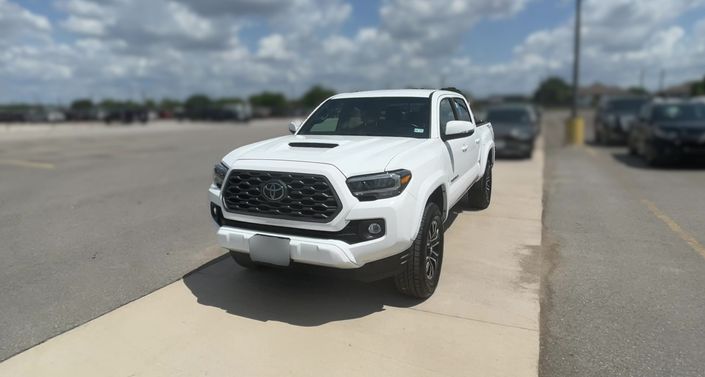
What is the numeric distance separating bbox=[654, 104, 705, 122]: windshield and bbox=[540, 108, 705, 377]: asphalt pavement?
3318 mm

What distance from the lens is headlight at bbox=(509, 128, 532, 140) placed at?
1310 centimetres

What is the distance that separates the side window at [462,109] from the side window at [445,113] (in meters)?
0.30

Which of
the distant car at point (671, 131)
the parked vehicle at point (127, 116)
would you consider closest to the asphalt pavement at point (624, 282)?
the distant car at point (671, 131)

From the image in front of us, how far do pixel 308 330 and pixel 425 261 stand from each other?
1.03 m

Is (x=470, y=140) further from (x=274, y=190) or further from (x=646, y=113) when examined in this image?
(x=646, y=113)

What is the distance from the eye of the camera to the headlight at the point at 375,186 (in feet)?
11.6

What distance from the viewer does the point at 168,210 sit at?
7391mm

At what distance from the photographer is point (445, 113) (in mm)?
5379

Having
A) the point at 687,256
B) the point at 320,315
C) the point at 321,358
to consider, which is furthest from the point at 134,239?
the point at 687,256

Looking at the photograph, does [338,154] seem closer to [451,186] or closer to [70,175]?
[451,186]

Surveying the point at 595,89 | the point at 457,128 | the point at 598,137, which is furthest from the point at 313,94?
the point at 457,128

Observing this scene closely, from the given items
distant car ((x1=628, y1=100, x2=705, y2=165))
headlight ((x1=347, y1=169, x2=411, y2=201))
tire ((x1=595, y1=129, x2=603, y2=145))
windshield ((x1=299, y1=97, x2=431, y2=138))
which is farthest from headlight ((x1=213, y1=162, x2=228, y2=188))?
tire ((x1=595, y1=129, x2=603, y2=145))

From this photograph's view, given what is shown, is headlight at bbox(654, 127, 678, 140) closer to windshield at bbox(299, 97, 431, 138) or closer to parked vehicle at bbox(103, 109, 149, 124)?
windshield at bbox(299, 97, 431, 138)

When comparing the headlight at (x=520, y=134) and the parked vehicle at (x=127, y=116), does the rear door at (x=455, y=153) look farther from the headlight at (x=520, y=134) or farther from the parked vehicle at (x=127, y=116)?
the parked vehicle at (x=127, y=116)
